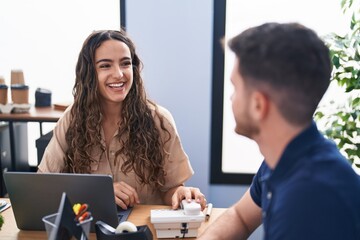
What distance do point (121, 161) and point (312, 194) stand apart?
1110 millimetres

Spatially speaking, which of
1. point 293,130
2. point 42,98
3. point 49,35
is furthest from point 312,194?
point 49,35

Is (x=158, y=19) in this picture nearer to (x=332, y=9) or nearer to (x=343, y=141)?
(x=332, y=9)

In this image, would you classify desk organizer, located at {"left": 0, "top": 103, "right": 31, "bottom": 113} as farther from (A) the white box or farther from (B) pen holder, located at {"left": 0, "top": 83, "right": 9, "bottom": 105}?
(A) the white box

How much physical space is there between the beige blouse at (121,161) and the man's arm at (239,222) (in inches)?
19.3

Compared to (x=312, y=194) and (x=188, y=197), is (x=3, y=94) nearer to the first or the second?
(x=188, y=197)

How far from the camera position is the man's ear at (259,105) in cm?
85

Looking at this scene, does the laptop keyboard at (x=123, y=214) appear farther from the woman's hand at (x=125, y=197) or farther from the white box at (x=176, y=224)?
the white box at (x=176, y=224)

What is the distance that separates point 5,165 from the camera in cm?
301

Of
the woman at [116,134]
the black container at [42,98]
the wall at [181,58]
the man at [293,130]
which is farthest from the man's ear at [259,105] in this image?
the black container at [42,98]

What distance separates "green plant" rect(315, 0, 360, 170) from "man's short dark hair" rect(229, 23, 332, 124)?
111 cm

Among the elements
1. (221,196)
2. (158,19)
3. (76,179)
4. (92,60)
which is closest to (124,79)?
(92,60)

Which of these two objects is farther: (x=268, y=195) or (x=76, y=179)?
(x=76, y=179)

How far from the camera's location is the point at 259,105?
864 mm

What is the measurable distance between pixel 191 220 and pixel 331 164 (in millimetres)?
552
